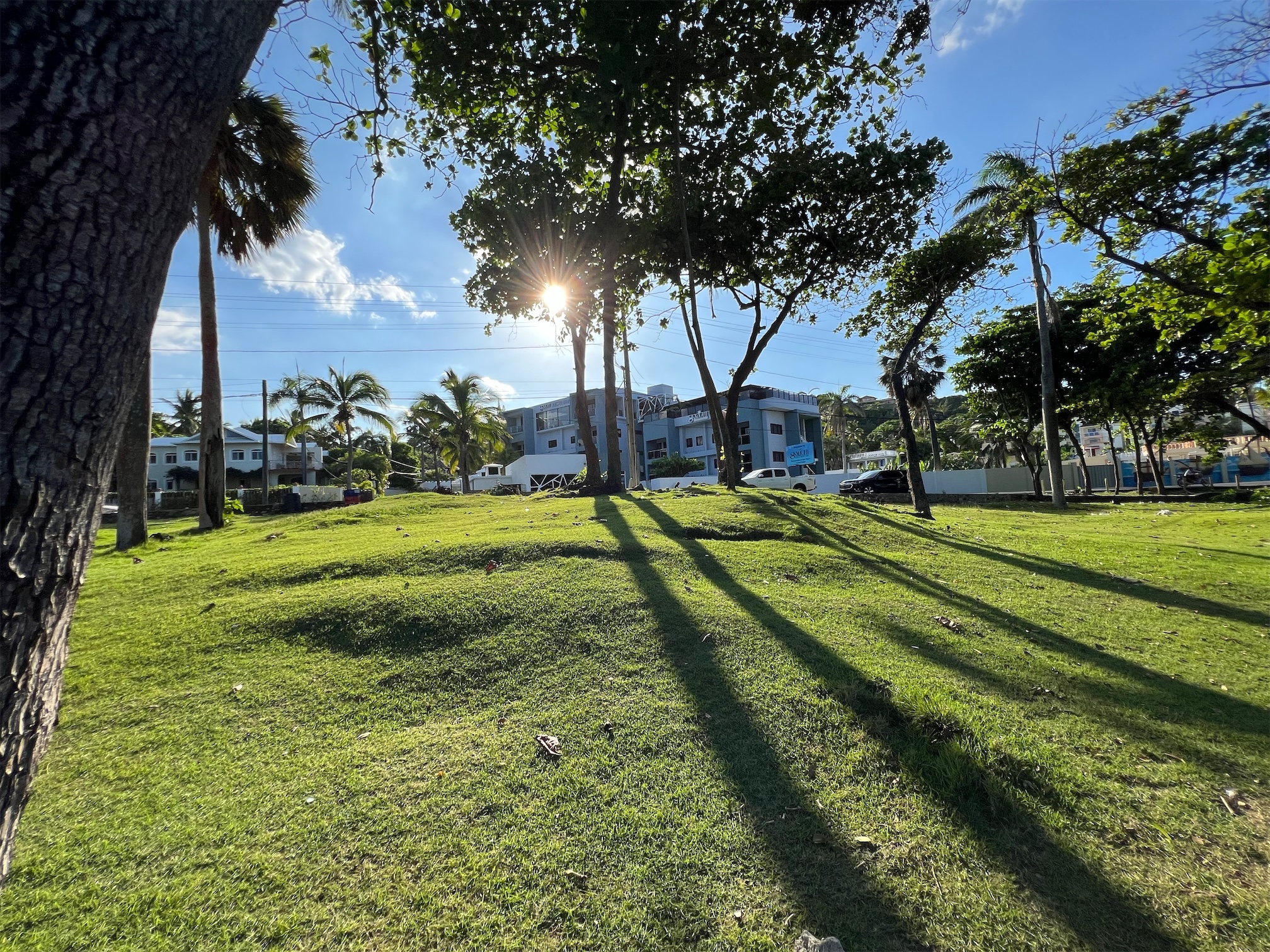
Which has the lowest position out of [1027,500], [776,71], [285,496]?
[1027,500]

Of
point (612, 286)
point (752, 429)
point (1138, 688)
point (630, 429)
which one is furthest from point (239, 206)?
point (752, 429)

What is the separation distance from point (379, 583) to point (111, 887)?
3.23 m

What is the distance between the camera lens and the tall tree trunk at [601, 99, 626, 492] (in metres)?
7.70

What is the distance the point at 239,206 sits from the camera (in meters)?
11.4

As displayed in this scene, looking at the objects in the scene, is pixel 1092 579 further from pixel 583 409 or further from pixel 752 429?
pixel 752 429

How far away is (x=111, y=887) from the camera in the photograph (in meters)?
1.91

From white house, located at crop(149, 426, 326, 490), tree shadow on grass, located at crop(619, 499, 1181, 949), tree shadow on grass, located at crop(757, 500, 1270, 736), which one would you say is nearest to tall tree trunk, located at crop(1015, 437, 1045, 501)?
tree shadow on grass, located at crop(757, 500, 1270, 736)

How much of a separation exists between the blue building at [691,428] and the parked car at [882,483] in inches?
645

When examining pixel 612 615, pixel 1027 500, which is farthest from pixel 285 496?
pixel 1027 500

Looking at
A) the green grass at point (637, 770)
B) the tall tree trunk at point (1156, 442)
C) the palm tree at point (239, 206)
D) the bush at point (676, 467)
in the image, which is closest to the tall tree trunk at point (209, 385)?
the palm tree at point (239, 206)

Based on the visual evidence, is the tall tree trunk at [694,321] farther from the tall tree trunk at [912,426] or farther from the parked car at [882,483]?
the parked car at [882,483]

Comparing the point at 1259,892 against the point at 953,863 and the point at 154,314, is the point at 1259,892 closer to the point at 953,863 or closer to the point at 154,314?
the point at 953,863

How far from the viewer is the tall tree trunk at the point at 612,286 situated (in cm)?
770

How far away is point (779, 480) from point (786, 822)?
26.5 meters
